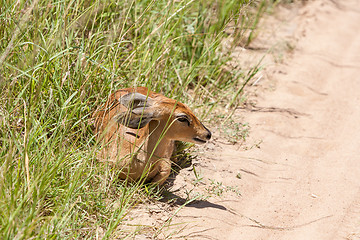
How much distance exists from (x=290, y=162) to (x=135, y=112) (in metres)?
1.75

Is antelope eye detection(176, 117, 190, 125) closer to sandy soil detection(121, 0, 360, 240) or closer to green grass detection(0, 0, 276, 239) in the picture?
green grass detection(0, 0, 276, 239)

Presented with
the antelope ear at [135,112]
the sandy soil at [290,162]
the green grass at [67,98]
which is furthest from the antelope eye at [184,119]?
the sandy soil at [290,162]

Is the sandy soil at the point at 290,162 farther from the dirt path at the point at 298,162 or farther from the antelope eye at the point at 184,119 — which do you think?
the antelope eye at the point at 184,119

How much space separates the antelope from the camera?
4.00 meters

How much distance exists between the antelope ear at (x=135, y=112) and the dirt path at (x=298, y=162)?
76cm

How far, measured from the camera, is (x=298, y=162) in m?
4.99

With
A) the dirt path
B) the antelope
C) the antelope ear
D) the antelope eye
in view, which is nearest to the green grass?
the antelope

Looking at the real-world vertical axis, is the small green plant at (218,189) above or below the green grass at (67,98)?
below

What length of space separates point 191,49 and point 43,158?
2.88 meters

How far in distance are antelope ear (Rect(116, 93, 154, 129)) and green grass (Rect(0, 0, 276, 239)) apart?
0.93ft

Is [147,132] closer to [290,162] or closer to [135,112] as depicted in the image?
[135,112]

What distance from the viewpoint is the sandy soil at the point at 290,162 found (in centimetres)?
399


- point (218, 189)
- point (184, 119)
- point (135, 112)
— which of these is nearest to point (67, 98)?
point (135, 112)

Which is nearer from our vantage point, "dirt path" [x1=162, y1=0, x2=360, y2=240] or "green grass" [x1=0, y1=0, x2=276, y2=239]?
Answer: "green grass" [x1=0, y1=0, x2=276, y2=239]
